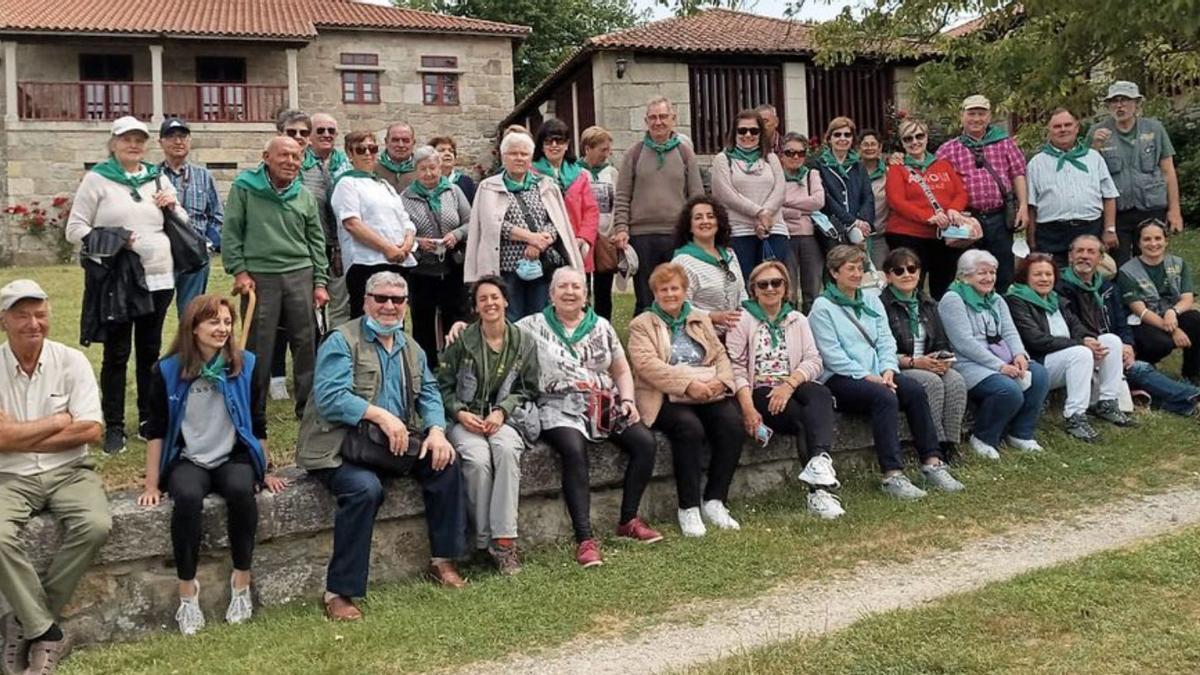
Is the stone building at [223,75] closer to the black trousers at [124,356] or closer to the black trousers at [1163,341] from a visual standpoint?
the black trousers at [124,356]

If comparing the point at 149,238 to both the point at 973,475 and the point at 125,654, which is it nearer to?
the point at 125,654

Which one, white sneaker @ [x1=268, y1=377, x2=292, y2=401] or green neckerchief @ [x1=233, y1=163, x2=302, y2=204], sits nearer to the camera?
green neckerchief @ [x1=233, y1=163, x2=302, y2=204]

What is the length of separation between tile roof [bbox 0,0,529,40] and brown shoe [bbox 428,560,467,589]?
21981 mm

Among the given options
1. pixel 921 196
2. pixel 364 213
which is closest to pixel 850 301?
pixel 921 196

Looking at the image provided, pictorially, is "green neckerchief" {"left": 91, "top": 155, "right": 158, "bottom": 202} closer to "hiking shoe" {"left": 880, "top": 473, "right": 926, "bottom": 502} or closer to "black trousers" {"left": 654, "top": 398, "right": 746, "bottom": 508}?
"black trousers" {"left": 654, "top": 398, "right": 746, "bottom": 508}

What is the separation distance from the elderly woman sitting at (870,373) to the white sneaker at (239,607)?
11.0 ft

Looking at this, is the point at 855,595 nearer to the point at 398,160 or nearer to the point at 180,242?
the point at 180,242

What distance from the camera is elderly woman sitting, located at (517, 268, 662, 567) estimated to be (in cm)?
493

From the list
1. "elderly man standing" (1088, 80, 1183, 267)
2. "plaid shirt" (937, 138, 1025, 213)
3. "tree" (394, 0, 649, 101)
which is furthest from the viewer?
"tree" (394, 0, 649, 101)

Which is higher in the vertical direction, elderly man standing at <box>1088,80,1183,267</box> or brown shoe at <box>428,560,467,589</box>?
elderly man standing at <box>1088,80,1183,267</box>

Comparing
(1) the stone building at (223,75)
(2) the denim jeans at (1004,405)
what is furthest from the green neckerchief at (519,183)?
(1) the stone building at (223,75)

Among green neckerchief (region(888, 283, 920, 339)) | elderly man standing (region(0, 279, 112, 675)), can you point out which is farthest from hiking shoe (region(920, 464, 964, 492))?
elderly man standing (region(0, 279, 112, 675))

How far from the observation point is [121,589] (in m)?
4.26

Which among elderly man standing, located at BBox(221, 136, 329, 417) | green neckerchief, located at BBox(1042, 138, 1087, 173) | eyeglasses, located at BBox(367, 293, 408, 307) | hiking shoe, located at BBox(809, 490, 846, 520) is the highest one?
green neckerchief, located at BBox(1042, 138, 1087, 173)
